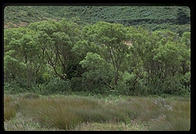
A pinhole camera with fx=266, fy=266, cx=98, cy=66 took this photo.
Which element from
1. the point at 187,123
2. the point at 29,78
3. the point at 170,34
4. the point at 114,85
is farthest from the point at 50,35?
the point at 187,123

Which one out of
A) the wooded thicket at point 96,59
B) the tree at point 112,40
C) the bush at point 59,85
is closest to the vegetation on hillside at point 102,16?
the wooded thicket at point 96,59

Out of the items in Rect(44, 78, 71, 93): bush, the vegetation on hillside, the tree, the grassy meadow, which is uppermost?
the vegetation on hillside

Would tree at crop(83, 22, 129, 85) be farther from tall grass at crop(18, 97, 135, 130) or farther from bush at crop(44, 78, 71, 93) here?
tall grass at crop(18, 97, 135, 130)

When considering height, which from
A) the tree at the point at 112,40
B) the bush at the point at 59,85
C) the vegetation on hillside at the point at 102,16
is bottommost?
the bush at the point at 59,85

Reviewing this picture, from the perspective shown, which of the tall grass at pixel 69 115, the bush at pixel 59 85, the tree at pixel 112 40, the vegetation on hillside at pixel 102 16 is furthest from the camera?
the vegetation on hillside at pixel 102 16

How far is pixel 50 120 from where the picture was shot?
210 cm

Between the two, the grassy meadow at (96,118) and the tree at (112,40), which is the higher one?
the tree at (112,40)

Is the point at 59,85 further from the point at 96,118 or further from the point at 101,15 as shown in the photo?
the point at 101,15

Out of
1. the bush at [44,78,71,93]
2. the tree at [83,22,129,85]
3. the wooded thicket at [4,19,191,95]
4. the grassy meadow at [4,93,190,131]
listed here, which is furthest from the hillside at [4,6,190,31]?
the grassy meadow at [4,93,190,131]

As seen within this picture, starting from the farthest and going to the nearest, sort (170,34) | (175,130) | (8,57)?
(170,34)
(8,57)
(175,130)

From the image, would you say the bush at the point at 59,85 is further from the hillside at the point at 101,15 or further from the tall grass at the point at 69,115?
the hillside at the point at 101,15
